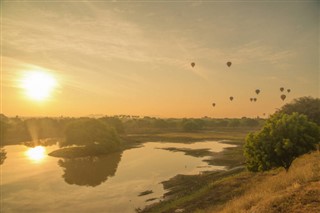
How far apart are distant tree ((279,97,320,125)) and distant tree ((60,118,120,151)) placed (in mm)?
58489

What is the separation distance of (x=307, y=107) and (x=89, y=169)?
46.0 meters

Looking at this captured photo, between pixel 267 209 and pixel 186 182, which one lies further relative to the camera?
pixel 186 182

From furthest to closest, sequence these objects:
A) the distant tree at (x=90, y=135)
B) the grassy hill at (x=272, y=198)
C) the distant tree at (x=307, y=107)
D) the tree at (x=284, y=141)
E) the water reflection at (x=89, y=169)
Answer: the distant tree at (x=90, y=135) < the water reflection at (x=89, y=169) < the distant tree at (x=307, y=107) < the tree at (x=284, y=141) < the grassy hill at (x=272, y=198)

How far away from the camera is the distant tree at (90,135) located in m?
88.0

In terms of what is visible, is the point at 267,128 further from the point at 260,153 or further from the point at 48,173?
the point at 48,173

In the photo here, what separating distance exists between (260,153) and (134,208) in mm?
17387

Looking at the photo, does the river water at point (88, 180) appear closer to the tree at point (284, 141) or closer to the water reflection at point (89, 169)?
the water reflection at point (89, 169)

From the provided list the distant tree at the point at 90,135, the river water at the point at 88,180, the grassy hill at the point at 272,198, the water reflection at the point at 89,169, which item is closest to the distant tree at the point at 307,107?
the grassy hill at the point at 272,198

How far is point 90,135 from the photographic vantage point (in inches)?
3514

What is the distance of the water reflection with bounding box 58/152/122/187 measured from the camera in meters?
55.1

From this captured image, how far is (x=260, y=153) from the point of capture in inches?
1209

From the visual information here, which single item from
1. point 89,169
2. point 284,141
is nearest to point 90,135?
point 89,169

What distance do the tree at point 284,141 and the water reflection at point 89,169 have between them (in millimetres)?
31765

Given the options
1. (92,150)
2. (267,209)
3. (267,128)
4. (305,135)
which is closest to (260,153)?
(267,128)
